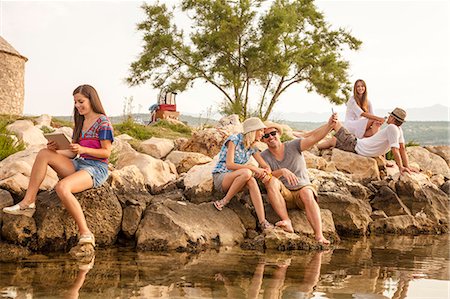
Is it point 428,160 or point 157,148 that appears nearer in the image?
point 157,148

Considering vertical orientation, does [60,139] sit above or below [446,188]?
above

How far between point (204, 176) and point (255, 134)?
101 centimetres

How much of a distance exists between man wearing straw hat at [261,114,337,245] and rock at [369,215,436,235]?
174cm

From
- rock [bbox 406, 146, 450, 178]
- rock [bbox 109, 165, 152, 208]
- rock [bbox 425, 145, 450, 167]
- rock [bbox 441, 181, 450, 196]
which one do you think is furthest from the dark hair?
rock [bbox 425, 145, 450, 167]

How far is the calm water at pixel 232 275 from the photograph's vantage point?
4059mm

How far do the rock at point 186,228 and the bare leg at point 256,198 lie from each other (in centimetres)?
31

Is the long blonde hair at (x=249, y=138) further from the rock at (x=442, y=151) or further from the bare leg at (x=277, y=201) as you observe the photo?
the rock at (x=442, y=151)

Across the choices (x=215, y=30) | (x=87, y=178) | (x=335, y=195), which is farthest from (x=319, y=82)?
(x=87, y=178)

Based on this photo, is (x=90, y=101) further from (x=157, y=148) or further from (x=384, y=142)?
(x=384, y=142)

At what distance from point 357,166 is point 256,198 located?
13.2 ft

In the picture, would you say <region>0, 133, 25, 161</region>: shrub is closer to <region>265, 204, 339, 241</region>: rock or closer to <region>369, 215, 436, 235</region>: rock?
<region>265, 204, 339, 241</region>: rock

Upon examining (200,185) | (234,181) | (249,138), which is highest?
(249,138)

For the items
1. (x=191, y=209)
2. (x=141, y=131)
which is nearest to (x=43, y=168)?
(x=191, y=209)

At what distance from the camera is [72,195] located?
5.72m
